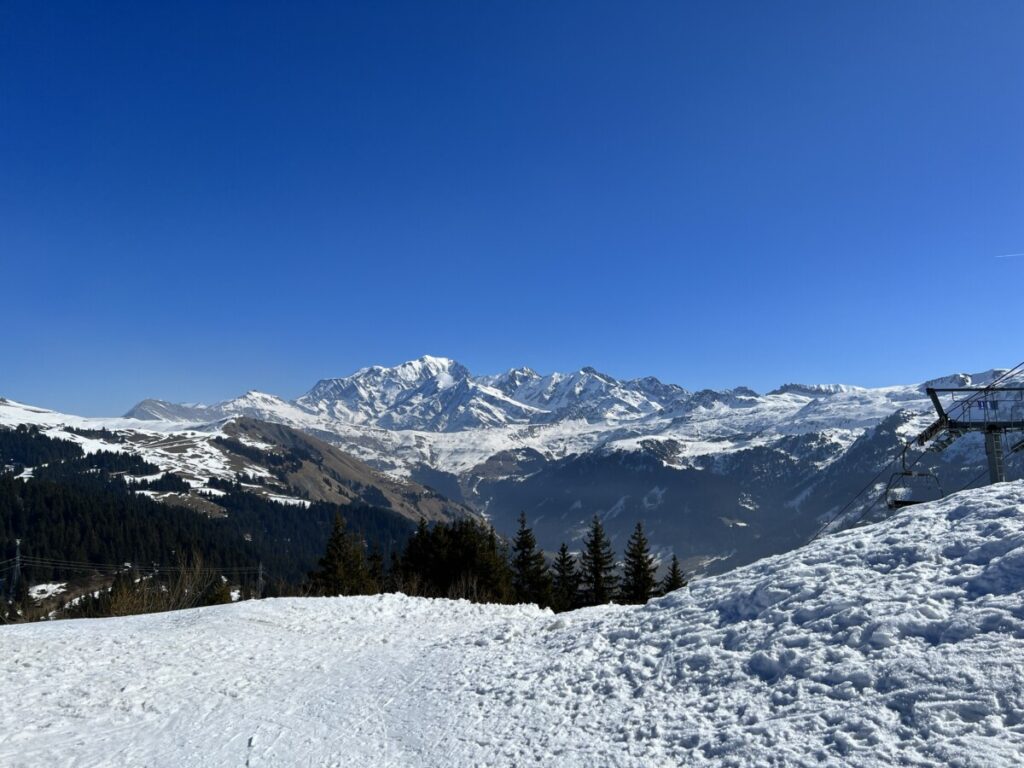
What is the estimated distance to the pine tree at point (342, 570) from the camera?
2051 inches

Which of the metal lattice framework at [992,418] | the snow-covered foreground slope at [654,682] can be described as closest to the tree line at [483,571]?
the metal lattice framework at [992,418]

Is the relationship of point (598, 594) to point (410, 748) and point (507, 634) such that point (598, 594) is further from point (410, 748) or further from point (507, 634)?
point (410, 748)

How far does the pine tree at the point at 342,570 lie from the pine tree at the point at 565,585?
17.9 meters

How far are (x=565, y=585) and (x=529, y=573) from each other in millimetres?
7475

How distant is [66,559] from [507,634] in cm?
20423

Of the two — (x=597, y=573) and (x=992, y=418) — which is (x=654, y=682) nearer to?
(x=992, y=418)

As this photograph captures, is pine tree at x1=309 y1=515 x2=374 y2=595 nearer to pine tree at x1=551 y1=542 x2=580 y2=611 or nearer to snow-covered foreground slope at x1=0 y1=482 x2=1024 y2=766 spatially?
pine tree at x1=551 y1=542 x2=580 y2=611

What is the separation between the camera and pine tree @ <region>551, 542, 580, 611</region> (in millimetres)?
58791

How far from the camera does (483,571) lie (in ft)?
171

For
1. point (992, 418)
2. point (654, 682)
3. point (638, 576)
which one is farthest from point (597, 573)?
point (654, 682)

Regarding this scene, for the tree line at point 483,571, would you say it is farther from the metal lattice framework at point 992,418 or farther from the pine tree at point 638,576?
the metal lattice framework at point 992,418

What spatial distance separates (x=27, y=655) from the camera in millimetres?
17938

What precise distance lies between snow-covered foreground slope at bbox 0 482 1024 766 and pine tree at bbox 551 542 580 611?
137 feet

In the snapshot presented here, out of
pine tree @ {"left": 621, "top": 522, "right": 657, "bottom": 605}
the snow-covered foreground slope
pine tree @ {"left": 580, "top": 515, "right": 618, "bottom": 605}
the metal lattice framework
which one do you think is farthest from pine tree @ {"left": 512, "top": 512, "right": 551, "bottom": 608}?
the snow-covered foreground slope
